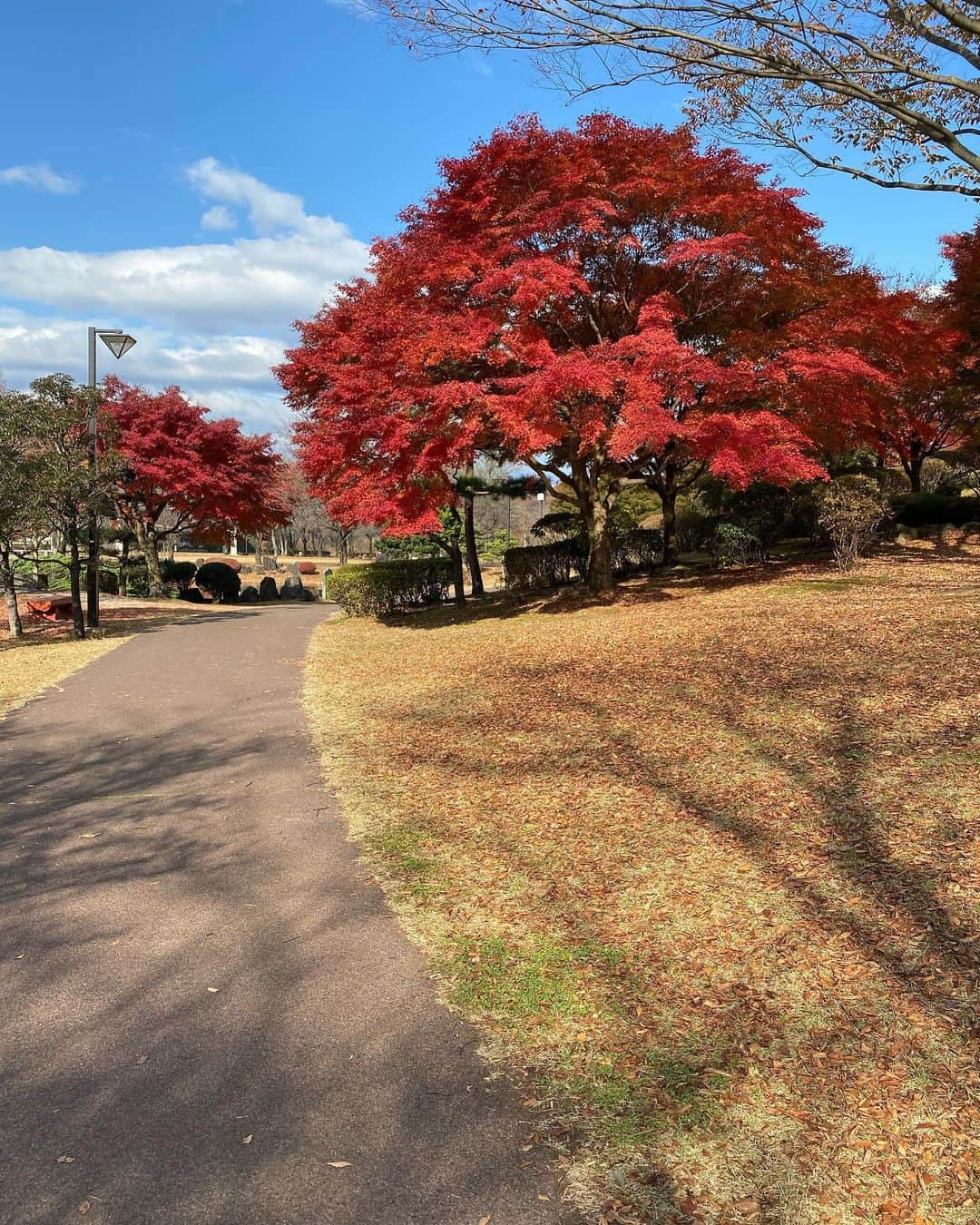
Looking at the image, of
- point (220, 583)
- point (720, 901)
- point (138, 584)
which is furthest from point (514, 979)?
point (138, 584)

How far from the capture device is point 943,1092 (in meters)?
2.38

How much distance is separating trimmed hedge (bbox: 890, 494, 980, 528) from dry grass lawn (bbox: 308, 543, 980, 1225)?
9.22 m

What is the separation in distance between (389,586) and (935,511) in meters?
10.9

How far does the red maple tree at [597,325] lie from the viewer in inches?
396

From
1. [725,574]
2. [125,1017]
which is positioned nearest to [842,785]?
[125,1017]

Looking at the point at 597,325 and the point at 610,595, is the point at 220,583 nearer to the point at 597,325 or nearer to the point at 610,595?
the point at 610,595

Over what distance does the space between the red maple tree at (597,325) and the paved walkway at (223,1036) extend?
656 centimetres

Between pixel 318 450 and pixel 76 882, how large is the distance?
9.43 m

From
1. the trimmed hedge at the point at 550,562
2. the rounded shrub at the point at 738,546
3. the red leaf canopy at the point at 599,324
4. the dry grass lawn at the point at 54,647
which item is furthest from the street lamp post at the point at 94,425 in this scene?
the rounded shrub at the point at 738,546

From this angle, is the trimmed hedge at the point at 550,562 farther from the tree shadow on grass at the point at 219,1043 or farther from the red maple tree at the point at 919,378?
the tree shadow on grass at the point at 219,1043

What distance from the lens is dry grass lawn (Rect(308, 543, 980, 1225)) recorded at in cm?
222

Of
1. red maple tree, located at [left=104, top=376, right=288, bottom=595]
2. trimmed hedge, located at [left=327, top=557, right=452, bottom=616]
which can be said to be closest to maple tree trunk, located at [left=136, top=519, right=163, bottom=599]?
red maple tree, located at [left=104, top=376, right=288, bottom=595]

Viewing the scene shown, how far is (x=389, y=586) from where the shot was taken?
659 inches

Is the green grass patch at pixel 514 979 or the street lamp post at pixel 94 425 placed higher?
the street lamp post at pixel 94 425
